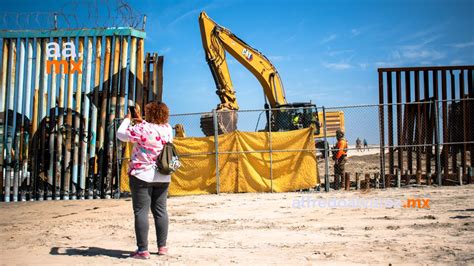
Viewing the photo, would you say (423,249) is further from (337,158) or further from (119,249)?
(337,158)

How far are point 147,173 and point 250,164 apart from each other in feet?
23.8

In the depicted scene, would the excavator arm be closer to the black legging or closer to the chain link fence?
the chain link fence

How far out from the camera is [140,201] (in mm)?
4695

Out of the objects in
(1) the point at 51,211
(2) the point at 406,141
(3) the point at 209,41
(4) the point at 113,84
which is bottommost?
(1) the point at 51,211

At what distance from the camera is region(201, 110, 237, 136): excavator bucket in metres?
15.8

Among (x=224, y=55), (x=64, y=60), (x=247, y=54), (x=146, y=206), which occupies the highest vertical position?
(x=247, y=54)

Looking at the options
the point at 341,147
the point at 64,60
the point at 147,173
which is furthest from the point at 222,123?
the point at 147,173

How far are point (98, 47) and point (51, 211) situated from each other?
505 cm

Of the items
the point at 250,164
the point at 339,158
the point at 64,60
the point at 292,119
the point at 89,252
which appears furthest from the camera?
the point at 292,119

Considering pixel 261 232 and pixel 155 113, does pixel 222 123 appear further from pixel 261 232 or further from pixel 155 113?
pixel 155 113

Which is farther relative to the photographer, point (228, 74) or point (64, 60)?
point (228, 74)

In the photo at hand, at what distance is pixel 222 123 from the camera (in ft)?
52.5

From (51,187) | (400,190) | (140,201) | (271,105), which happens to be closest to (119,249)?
(140,201)

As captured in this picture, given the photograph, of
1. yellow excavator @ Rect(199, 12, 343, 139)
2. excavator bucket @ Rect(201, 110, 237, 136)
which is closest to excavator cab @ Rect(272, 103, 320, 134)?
yellow excavator @ Rect(199, 12, 343, 139)
